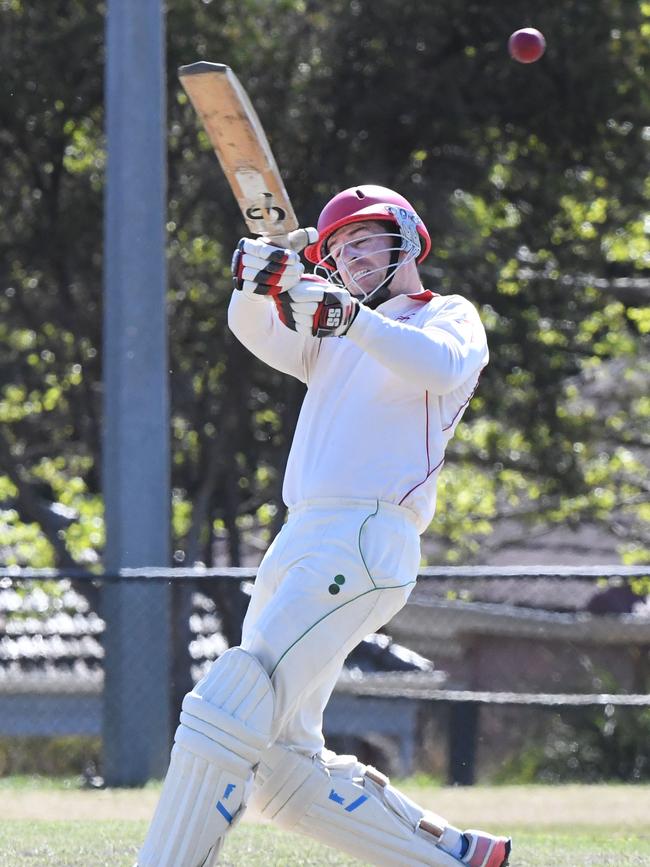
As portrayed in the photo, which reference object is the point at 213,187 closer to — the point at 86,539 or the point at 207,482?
the point at 207,482

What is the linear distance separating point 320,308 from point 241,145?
2.47ft

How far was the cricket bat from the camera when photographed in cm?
420

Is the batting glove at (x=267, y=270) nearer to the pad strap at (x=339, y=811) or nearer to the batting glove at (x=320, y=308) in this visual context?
the batting glove at (x=320, y=308)

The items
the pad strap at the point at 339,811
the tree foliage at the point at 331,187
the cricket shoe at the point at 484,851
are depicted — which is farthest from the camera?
the tree foliage at the point at 331,187

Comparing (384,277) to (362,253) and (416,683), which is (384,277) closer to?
(362,253)

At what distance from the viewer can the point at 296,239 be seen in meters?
4.13

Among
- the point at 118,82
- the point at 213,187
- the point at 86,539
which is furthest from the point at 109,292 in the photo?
the point at 86,539

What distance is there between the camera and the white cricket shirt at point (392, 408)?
391cm

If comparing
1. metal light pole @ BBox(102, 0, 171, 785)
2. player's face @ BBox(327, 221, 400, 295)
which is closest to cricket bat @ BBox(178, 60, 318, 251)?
player's face @ BBox(327, 221, 400, 295)

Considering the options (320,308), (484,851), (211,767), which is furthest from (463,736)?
(320,308)

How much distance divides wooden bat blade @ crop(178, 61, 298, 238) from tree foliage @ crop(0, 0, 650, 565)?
8.69 metres

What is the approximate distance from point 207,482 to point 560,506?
220 inches

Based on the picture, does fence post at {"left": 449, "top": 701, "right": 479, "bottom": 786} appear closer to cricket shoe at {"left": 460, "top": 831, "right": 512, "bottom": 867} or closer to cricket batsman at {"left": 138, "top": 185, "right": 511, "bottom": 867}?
cricket shoe at {"left": 460, "top": 831, "right": 512, "bottom": 867}

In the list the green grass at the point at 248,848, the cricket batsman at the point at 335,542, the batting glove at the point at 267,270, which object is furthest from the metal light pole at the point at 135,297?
the batting glove at the point at 267,270
